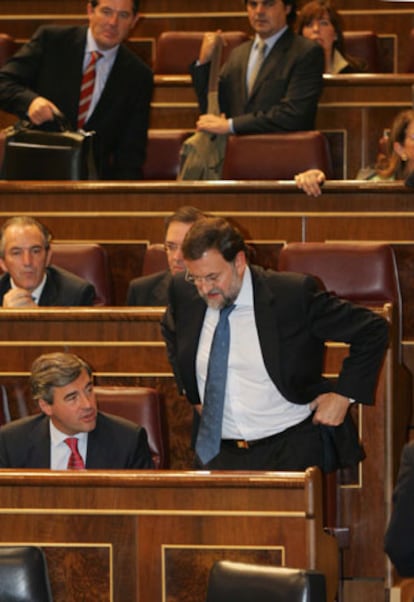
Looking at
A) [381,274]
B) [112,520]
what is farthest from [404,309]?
[112,520]

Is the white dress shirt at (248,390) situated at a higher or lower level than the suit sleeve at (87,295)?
lower

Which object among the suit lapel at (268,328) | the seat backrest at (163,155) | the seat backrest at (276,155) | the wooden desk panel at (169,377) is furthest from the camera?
the seat backrest at (163,155)

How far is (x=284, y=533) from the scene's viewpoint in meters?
2.77

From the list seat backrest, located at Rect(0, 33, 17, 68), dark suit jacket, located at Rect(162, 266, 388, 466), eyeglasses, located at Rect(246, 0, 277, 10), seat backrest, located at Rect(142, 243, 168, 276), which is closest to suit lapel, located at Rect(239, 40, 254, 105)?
eyeglasses, located at Rect(246, 0, 277, 10)

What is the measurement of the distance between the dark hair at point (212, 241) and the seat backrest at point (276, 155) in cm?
169

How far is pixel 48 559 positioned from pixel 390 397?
111 centimetres

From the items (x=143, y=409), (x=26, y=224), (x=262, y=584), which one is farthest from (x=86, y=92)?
(x=262, y=584)

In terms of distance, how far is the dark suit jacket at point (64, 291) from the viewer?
3971 mm

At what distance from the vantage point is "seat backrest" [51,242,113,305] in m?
4.23

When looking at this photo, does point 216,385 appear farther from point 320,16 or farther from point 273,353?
point 320,16

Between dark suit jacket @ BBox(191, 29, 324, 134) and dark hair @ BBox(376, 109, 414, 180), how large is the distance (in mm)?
343

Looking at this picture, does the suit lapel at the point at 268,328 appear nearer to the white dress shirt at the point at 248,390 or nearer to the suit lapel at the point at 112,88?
the white dress shirt at the point at 248,390

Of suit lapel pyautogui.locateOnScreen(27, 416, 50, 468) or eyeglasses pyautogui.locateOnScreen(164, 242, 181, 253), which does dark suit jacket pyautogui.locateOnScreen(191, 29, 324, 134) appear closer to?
eyeglasses pyautogui.locateOnScreen(164, 242, 181, 253)

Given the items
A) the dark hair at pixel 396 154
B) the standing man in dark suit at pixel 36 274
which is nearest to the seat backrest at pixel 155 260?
the standing man in dark suit at pixel 36 274
